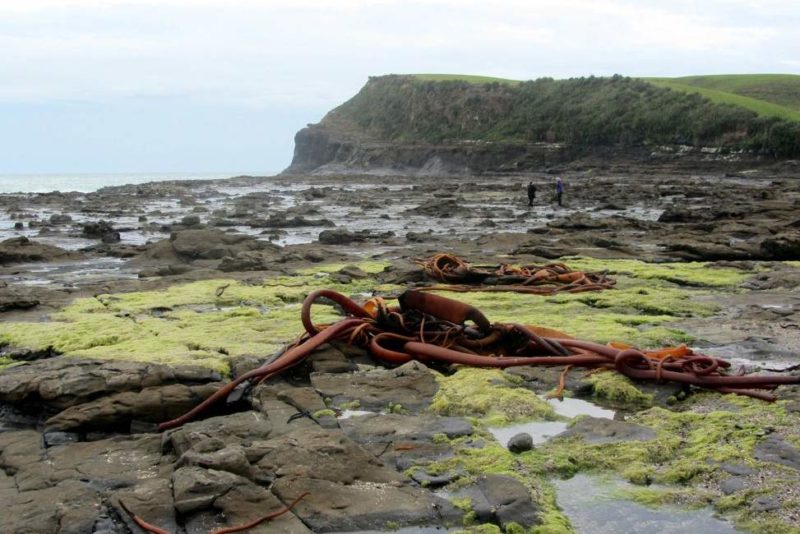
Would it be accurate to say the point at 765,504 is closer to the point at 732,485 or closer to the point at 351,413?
the point at 732,485

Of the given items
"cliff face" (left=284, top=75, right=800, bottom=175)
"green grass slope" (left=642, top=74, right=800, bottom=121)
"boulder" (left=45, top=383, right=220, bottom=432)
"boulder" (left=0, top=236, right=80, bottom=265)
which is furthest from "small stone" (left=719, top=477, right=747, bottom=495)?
"green grass slope" (left=642, top=74, right=800, bottom=121)

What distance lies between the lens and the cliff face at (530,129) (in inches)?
2208

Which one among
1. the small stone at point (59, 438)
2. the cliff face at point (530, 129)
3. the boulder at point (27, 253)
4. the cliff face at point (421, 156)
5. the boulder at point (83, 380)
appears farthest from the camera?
the cliff face at point (421, 156)

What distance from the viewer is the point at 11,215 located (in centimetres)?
3562

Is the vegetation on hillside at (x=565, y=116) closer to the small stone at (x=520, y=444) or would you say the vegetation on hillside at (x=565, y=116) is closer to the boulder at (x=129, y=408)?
the small stone at (x=520, y=444)

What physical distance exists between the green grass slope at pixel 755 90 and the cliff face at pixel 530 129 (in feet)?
4.94

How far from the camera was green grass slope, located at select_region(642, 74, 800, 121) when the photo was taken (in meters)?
56.2

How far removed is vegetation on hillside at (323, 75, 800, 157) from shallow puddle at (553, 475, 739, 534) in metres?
51.8

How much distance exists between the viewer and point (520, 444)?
5188mm

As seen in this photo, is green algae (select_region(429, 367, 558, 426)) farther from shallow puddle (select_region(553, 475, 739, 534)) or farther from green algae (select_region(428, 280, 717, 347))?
green algae (select_region(428, 280, 717, 347))

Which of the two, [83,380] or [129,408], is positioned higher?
[83,380]

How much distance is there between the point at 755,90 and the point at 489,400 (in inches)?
2871

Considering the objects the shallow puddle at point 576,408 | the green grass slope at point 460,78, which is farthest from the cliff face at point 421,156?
the shallow puddle at point 576,408

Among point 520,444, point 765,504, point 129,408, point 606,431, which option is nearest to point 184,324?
point 129,408
